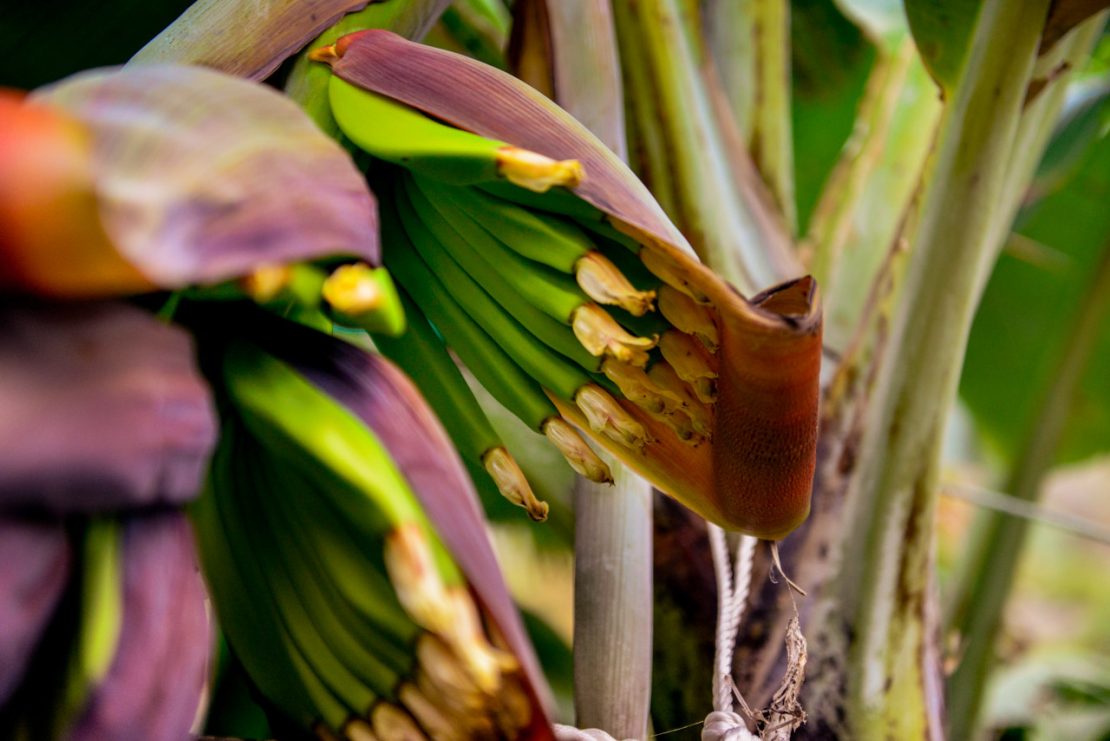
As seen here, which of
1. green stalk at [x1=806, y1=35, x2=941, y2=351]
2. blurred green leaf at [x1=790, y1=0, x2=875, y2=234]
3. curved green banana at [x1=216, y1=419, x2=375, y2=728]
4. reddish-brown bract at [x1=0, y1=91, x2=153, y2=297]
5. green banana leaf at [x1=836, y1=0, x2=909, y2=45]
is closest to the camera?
reddish-brown bract at [x1=0, y1=91, x2=153, y2=297]

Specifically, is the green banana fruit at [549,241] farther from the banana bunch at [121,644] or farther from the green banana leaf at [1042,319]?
the green banana leaf at [1042,319]

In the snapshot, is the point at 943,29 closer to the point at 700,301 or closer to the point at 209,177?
the point at 700,301

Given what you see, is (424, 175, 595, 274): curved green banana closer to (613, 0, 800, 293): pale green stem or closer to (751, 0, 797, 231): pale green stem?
(613, 0, 800, 293): pale green stem

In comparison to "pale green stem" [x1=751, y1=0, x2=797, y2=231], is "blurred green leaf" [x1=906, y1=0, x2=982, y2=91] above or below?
above

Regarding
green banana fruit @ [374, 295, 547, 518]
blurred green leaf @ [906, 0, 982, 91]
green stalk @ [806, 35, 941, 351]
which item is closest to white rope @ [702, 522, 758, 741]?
green banana fruit @ [374, 295, 547, 518]

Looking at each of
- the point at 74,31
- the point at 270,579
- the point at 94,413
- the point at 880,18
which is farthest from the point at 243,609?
the point at 880,18

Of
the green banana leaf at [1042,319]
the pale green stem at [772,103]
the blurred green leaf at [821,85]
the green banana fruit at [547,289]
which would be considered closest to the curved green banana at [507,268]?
the green banana fruit at [547,289]

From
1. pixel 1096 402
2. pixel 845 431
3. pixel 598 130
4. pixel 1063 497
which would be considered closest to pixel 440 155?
pixel 598 130
